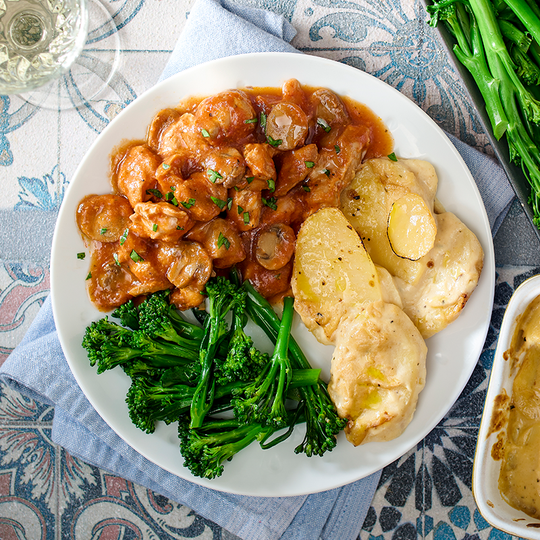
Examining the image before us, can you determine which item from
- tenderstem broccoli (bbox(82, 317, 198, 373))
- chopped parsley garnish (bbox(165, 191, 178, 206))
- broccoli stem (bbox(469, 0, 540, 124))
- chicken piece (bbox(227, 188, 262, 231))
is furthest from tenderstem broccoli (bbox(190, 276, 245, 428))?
broccoli stem (bbox(469, 0, 540, 124))

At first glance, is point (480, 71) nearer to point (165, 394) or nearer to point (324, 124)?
point (324, 124)

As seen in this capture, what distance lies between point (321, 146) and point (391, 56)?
902mm

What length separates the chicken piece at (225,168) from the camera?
231 cm

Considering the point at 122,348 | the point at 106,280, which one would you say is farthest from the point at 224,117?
the point at 122,348

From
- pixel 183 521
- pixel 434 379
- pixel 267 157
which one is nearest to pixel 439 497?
pixel 434 379

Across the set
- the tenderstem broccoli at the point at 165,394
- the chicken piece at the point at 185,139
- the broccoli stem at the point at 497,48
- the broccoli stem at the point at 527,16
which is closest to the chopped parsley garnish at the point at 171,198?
the chicken piece at the point at 185,139

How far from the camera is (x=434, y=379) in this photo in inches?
107

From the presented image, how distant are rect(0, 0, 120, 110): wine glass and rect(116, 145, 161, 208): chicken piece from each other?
79cm

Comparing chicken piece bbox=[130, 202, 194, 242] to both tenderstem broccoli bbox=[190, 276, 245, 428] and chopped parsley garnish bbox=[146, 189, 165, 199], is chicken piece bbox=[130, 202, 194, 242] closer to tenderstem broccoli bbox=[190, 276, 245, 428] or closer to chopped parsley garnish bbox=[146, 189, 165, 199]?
chopped parsley garnish bbox=[146, 189, 165, 199]

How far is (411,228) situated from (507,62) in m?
1.04

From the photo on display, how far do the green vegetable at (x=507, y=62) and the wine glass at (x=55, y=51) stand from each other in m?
2.17

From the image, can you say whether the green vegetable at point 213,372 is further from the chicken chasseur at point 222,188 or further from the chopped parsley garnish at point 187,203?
the chopped parsley garnish at point 187,203

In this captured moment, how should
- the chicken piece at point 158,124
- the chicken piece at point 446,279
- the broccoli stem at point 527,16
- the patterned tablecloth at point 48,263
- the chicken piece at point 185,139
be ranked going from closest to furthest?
the broccoli stem at point 527,16
the chicken piece at point 185,139
the chicken piece at point 446,279
the chicken piece at point 158,124
the patterned tablecloth at point 48,263

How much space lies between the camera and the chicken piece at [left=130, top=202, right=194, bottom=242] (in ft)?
7.54
